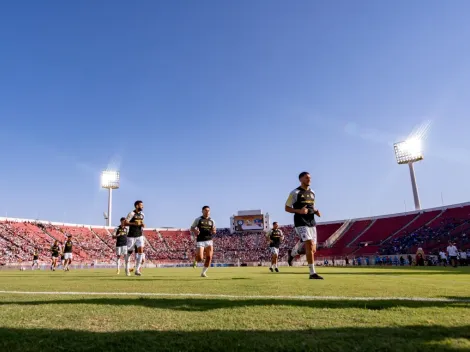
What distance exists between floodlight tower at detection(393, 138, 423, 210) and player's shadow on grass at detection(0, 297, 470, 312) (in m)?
70.2

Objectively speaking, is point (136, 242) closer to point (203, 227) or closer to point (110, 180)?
point (203, 227)

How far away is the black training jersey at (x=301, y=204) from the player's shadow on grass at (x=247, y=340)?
17.4 feet

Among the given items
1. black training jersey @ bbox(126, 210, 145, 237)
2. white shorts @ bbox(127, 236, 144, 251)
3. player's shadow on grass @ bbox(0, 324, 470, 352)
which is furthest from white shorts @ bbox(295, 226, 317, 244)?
white shorts @ bbox(127, 236, 144, 251)

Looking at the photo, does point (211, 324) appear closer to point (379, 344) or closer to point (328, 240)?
point (379, 344)

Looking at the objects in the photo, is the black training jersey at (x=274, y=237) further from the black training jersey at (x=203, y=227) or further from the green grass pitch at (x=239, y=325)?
the green grass pitch at (x=239, y=325)

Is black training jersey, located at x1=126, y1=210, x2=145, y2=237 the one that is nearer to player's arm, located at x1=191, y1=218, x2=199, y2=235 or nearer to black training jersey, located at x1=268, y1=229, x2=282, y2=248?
player's arm, located at x1=191, y1=218, x2=199, y2=235

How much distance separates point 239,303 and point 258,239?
71581mm

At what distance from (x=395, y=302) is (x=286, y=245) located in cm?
6513

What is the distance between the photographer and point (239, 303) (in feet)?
13.1

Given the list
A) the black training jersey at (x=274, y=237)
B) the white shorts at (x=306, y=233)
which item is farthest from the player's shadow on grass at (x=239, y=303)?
the black training jersey at (x=274, y=237)

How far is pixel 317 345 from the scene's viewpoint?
7.34 ft

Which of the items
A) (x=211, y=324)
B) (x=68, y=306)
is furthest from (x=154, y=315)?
(x=68, y=306)

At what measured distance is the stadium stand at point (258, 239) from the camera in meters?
47.5

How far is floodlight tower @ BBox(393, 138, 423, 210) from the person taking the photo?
6694 cm
